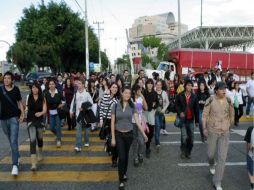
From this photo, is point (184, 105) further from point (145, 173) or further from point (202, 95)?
point (202, 95)

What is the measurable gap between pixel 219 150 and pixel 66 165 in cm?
325

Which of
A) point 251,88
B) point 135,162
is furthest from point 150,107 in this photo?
point 251,88

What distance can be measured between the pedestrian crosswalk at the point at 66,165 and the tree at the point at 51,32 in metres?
33.0

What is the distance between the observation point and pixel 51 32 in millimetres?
42188

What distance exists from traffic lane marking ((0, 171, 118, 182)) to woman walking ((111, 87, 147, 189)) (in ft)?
2.41

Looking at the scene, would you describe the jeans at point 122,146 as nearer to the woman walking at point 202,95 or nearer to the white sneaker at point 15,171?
the white sneaker at point 15,171

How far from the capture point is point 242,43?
307 feet

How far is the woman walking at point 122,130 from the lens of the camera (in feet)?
19.6

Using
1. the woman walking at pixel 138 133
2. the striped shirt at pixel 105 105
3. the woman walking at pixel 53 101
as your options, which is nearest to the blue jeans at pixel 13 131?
the striped shirt at pixel 105 105

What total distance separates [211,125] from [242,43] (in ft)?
304

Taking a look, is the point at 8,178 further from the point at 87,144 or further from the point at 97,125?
the point at 97,125

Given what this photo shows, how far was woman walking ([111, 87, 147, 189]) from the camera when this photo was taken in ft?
19.6

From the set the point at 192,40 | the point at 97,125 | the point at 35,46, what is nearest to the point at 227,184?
the point at 97,125

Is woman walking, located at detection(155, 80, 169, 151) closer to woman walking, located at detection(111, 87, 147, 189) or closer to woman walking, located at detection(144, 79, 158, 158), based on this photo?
woman walking, located at detection(144, 79, 158, 158)
